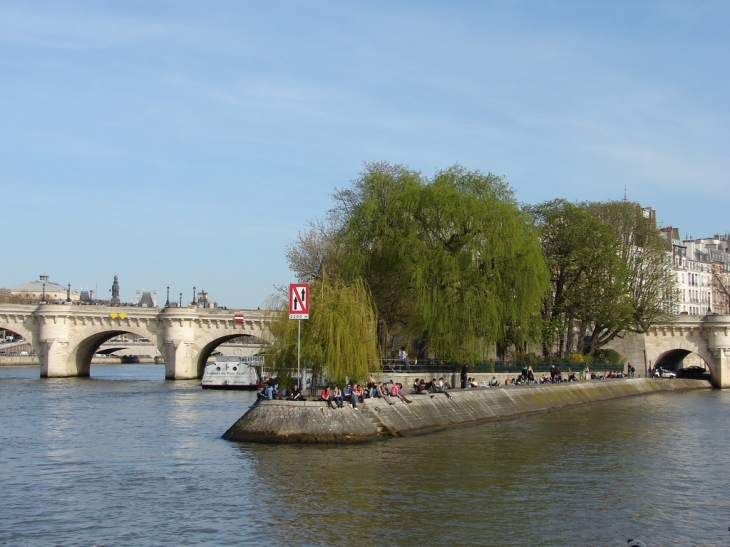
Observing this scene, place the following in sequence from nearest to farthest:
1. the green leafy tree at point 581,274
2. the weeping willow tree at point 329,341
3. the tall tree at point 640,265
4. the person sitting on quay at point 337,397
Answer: the person sitting on quay at point 337,397
the weeping willow tree at point 329,341
the green leafy tree at point 581,274
the tall tree at point 640,265

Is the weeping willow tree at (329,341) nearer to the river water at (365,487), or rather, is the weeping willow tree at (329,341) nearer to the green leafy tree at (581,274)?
the river water at (365,487)

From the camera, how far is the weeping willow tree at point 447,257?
161 feet

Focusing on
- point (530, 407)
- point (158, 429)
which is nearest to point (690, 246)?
point (530, 407)

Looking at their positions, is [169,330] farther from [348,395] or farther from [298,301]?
[348,395]

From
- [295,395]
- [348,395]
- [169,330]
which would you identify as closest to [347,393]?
[348,395]

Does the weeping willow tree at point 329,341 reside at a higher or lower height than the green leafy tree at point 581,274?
lower

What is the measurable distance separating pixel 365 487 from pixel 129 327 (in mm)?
57479

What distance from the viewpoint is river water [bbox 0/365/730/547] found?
65.1 feet

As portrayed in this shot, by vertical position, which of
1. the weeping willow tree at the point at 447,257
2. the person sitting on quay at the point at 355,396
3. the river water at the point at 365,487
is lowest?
the river water at the point at 365,487

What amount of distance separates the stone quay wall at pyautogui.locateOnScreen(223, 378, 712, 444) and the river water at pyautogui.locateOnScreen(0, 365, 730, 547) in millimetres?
874

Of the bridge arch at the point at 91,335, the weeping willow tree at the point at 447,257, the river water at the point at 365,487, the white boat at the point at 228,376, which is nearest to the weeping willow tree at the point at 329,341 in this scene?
the river water at the point at 365,487

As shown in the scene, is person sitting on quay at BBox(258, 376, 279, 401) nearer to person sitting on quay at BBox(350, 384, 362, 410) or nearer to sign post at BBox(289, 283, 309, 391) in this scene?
sign post at BBox(289, 283, 309, 391)

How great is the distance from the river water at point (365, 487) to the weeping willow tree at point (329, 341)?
3.61 m

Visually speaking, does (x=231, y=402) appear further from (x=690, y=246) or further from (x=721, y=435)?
(x=690, y=246)
